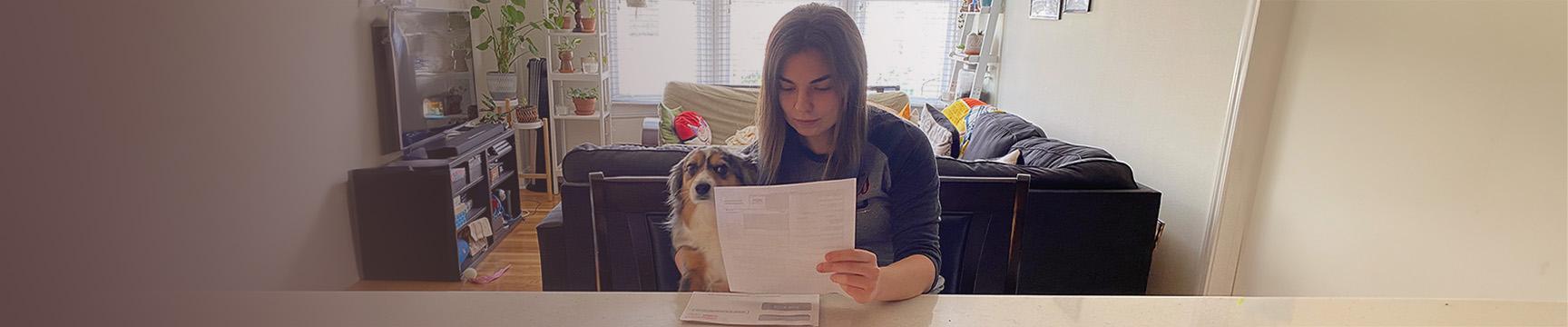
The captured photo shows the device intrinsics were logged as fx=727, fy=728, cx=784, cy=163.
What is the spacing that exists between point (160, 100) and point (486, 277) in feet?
2.87

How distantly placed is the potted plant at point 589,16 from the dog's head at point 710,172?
176cm

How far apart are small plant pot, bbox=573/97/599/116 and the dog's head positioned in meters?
1.70

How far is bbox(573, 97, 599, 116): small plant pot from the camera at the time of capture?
6.91ft

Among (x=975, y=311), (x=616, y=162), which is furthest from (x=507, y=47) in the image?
(x=975, y=311)

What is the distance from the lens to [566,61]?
213 cm

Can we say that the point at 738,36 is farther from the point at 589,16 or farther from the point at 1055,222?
the point at 589,16

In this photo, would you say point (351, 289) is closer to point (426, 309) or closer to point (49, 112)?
point (426, 309)

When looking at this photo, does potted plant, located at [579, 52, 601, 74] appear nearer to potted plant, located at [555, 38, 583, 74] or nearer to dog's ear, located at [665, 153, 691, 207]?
Result: potted plant, located at [555, 38, 583, 74]

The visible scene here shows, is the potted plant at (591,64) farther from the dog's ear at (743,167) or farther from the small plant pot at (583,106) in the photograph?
the dog's ear at (743,167)

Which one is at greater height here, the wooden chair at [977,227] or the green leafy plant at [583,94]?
the green leafy plant at [583,94]

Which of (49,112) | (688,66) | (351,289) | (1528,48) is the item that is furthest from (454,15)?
(1528,48)

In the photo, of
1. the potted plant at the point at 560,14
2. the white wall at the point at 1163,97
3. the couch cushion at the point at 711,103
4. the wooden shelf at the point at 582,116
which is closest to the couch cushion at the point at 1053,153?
the white wall at the point at 1163,97

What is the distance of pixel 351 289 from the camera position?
0.36 m

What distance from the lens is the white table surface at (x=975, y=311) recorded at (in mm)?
378
